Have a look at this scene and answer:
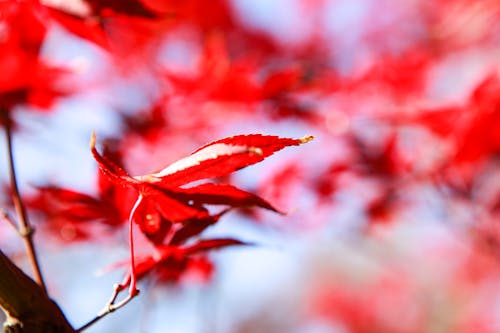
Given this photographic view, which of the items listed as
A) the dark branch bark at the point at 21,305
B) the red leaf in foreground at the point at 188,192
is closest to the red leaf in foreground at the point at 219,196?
the red leaf in foreground at the point at 188,192

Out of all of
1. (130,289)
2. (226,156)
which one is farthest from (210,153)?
(130,289)

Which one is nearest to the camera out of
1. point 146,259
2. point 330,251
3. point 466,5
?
point 146,259

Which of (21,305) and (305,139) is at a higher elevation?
(305,139)

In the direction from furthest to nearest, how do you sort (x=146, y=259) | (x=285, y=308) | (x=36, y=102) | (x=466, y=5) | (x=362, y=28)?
1. (x=285, y=308)
2. (x=362, y=28)
3. (x=466, y=5)
4. (x=36, y=102)
5. (x=146, y=259)

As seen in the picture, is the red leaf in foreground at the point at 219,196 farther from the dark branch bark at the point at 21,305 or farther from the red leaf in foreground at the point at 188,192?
the dark branch bark at the point at 21,305

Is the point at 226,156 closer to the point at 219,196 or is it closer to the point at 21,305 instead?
the point at 219,196

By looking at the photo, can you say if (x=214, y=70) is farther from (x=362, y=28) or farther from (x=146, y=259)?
(x=362, y=28)

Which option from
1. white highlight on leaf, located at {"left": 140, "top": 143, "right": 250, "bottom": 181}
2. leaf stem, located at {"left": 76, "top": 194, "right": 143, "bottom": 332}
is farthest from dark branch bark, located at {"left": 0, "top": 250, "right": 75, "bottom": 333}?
white highlight on leaf, located at {"left": 140, "top": 143, "right": 250, "bottom": 181}

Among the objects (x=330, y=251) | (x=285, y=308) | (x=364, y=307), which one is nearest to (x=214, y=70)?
(x=364, y=307)
